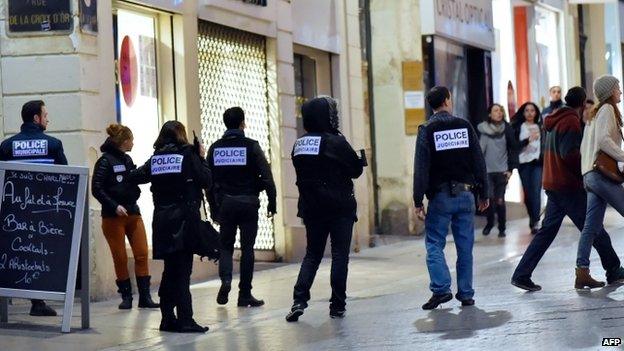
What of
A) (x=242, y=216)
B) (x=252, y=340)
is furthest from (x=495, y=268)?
(x=252, y=340)

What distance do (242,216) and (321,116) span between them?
1769 mm

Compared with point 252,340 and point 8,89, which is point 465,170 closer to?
point 252,340

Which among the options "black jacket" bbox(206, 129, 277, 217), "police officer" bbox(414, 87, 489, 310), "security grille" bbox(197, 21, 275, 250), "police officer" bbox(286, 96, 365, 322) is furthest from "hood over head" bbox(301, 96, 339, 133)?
"security grille" bbox(197, 21, 275, 250)

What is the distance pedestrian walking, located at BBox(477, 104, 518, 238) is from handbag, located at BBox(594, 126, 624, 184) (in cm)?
832

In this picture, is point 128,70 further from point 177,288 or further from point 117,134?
point 177,288

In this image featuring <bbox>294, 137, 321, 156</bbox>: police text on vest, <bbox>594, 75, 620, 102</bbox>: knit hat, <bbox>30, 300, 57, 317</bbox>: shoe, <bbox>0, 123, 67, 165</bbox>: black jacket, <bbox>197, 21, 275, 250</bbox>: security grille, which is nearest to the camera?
<bbox>294, 137, 321, 156</bbox>: police text on vest

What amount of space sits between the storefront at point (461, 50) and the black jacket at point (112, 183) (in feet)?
34.0

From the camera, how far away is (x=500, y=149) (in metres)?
21.5

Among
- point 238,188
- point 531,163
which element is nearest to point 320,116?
point 238,188

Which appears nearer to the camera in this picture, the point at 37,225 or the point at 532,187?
the point at 37,225

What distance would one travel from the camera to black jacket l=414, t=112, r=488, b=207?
41.3 ft

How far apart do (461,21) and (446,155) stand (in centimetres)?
1308

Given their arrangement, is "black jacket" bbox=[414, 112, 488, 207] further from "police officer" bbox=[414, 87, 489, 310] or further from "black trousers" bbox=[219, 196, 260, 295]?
"black trousers" bbox=[219, 196, 260, 295]

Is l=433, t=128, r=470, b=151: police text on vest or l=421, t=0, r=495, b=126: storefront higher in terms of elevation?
l=421, t=0, r=495, b=126: storefront
